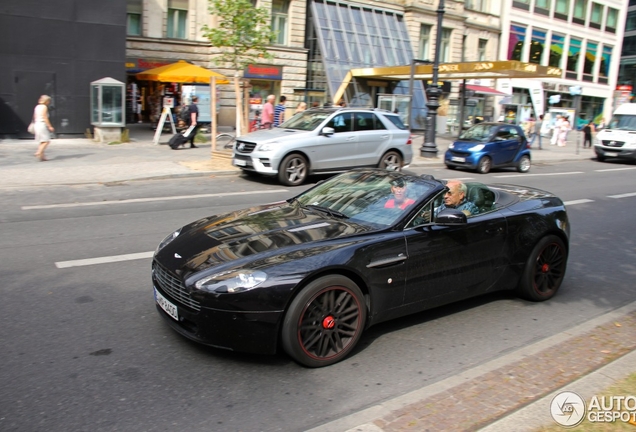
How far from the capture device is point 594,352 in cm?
454

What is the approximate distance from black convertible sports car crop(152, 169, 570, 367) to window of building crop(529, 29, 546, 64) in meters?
45.6

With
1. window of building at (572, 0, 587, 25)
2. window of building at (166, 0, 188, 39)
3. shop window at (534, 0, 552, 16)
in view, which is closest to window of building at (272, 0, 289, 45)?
window of building at (166, 0, 188, 39)

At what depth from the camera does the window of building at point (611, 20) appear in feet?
180

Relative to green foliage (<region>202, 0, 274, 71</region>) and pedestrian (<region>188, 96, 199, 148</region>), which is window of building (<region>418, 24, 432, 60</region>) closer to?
pedestrian (<region>188, 96, 199, 148</region>)

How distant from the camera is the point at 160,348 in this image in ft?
14.6

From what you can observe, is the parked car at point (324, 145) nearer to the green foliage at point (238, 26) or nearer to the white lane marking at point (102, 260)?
the green foliage at point (238, 26)

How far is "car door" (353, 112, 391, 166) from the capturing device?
47.4 feet

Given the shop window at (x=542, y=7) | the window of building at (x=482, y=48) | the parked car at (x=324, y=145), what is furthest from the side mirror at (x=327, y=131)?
the shop window at (x=542, y=7)

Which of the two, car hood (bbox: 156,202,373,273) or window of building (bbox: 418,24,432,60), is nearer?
car hood (bbox: 156,202,373,273)

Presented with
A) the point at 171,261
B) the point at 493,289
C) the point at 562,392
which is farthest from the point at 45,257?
the point at 562,392

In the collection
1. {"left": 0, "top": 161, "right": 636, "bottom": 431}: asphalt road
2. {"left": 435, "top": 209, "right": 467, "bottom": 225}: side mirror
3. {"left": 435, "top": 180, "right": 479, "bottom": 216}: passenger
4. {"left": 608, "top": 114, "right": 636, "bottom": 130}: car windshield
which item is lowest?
{"left": 0, "top": 161, "right": 636, "bottom": 431}: asphalt road

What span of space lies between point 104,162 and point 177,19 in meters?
15.0

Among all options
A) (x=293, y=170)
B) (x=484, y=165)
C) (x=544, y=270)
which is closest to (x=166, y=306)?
(x=544, y=270)

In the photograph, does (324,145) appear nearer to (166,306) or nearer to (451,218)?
(451,218)
